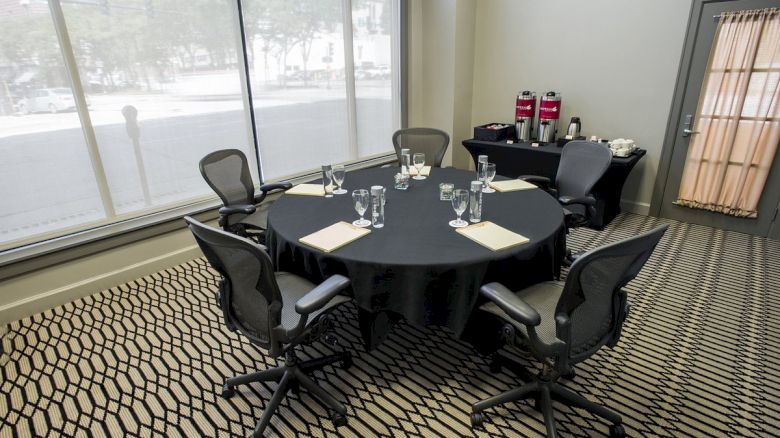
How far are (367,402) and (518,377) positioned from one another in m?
0.76

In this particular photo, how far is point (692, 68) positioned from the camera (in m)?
3.48

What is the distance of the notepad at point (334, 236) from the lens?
5.73ft

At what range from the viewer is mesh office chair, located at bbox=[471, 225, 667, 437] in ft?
4.19

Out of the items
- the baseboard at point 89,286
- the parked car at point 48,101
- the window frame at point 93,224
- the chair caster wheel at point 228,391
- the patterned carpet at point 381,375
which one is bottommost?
the patterned carpet at point 381,375

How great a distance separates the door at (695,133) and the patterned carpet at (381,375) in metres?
1.11

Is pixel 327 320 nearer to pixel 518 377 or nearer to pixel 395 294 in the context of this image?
pixel 395 294

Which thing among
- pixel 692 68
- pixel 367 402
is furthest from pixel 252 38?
pixel 692 68

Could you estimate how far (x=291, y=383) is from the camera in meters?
1.84

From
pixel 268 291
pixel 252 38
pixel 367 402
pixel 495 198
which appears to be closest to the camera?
pixel 268 291

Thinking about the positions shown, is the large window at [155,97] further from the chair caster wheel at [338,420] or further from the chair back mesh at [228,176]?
the chair caster wheel at [338,420]

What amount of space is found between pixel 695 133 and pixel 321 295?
3888 mm

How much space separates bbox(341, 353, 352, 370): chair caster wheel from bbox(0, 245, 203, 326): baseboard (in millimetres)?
1907

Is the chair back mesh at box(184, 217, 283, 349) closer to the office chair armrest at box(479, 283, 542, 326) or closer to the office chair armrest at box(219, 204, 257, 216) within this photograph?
the office chair armrest at box(479, 283, 542, 326)

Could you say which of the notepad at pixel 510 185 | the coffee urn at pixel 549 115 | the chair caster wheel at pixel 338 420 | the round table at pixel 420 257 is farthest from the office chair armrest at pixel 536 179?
the chair caster wheel at pixel 338 420
